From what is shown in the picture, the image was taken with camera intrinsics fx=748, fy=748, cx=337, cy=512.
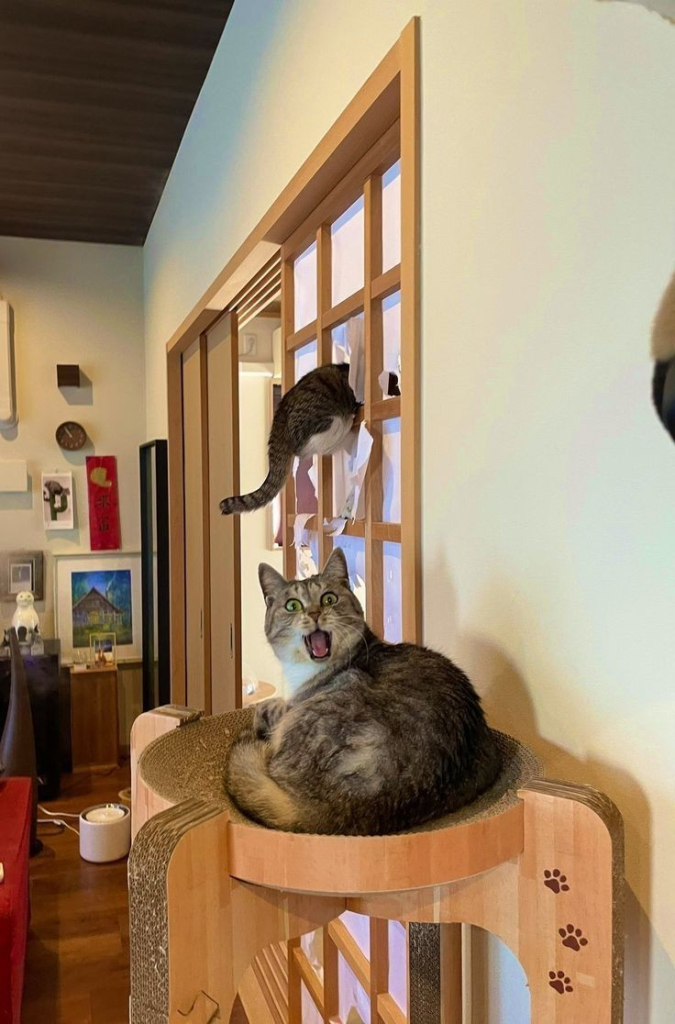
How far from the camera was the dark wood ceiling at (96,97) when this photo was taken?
1938mm

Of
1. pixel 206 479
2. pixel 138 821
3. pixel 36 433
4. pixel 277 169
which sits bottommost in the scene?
pixel 138 821

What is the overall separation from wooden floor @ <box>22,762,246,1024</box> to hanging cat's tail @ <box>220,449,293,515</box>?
4.66 feet

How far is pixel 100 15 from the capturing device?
192 centimetres

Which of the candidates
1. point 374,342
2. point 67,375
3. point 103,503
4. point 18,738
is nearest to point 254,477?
point 103,503

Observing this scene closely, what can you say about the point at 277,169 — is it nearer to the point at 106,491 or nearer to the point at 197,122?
the point at 197,122

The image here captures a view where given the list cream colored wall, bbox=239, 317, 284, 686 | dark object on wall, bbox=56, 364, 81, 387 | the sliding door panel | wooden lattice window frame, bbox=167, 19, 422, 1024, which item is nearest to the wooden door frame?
wooden lattice window frame, bbox=167, 19, 422, 1024

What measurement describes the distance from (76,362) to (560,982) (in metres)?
3.73

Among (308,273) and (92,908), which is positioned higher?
(308,273)

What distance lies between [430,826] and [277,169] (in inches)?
53.4

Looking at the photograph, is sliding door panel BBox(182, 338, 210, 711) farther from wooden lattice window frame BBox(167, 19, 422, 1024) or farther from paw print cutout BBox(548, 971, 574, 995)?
paw print cutout BBox(548, 971, 574, 995)

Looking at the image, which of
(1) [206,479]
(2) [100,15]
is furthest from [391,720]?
(1) [206,479]

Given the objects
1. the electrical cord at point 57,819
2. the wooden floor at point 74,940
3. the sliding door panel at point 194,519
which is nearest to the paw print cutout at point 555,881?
the wooden floor at point 74,940

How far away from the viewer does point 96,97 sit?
2.32 m

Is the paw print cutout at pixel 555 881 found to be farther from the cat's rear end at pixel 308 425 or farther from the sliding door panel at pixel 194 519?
the sliding door panel at pixel 194 519
